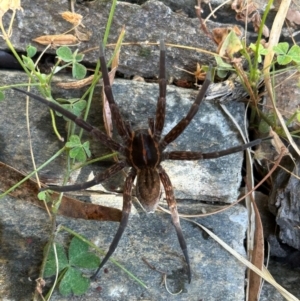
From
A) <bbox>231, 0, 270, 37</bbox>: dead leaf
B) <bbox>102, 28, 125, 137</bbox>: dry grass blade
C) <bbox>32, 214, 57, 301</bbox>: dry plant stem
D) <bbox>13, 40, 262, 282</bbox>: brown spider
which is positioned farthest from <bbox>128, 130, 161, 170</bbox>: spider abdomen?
<bbox>231, 0, 270, 37</bbox>: dead leaf

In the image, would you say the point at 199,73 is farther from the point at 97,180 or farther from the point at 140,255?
the point at 140,255

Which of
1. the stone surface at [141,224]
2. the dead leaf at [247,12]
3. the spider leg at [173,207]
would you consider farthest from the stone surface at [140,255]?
the dead leaf at [247,12]

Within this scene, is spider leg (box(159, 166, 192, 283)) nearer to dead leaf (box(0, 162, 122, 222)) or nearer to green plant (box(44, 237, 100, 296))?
dead leaf (box(0, 162, 122, 222))

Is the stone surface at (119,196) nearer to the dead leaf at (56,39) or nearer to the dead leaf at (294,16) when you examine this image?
the dead leaf at (56,39)

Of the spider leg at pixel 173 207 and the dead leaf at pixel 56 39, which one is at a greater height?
the dead leaf at pixel 56 39

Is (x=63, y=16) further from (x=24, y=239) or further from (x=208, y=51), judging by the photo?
(x=24, y=239)

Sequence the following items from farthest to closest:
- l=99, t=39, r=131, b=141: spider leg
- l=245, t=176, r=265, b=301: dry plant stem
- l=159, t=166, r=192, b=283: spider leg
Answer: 1. l=245, t=176, r=265, b=301: dry plant stem
2. l=159, t=166, r=192, b=283: spider leg
3. l=99, t=39, r=131, b=141: spider leg

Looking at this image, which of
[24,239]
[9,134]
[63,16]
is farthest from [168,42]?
[24,239]

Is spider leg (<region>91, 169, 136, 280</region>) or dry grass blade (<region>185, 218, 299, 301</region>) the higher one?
spider leg (<region>91, 169, 136, 280</region>)
